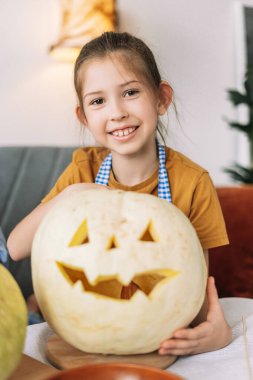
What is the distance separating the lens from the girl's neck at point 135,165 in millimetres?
1065

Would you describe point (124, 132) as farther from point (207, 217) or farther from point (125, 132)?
point (207, 217)

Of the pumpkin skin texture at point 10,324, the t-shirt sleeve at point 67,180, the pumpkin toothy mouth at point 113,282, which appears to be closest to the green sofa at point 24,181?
the t-shirt sleeve at point 67,180

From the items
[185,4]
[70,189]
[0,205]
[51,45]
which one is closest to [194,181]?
[70,189]

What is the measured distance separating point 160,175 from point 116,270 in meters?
0.48

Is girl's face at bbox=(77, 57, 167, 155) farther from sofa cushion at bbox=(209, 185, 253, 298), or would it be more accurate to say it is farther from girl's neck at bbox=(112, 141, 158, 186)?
sofa cushion at bbox=(209, 185, 253, 298)

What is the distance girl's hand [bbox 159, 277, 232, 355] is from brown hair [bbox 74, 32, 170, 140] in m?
0.51

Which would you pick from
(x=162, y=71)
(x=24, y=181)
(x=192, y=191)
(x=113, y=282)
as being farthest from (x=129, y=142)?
(x=162, y=71)

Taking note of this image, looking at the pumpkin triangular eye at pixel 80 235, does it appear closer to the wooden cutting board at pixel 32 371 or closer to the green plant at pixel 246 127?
the wooden cutting board at pixel 32 371

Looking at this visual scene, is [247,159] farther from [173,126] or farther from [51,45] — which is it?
[51,45]

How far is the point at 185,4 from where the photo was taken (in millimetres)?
2637

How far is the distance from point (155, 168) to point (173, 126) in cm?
146

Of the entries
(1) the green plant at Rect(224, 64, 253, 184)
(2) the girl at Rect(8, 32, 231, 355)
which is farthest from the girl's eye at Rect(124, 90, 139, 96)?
(1) the green plant at Rect(224, 64, 253, 184)

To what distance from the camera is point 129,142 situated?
979 mm

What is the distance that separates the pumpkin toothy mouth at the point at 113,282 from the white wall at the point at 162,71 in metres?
1.51
